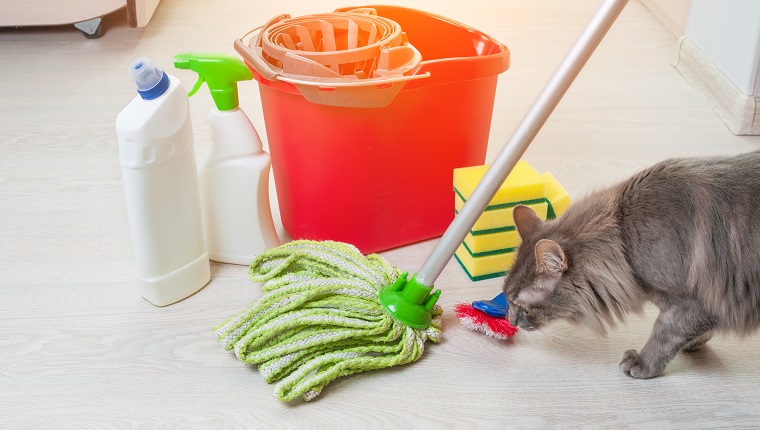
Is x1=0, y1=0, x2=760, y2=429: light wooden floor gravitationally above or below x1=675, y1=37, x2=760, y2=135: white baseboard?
below

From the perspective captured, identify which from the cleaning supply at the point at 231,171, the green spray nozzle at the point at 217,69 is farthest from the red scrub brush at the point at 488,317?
the green spray nozzle at the point at 217,69

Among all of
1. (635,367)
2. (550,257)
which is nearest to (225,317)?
(550,257)

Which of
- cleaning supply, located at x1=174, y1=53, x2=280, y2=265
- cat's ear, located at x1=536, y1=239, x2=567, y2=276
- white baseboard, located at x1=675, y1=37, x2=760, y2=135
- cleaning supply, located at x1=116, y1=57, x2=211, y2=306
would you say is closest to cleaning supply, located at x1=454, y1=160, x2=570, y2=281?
cat's ear, located at x1=536, y1=239, x2=567, y2=276

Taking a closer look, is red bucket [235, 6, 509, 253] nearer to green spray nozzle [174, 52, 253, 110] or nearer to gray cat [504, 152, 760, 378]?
green spray nozzle [174, 52, 253, 110]

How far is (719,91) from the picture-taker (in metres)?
2.03

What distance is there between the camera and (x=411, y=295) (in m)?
1.29

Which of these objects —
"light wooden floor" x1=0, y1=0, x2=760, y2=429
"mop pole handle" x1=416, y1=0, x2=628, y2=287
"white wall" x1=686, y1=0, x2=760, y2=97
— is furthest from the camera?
"white wall" x1=686, y1=0, x2=760, y2=97

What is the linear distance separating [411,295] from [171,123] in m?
0.47

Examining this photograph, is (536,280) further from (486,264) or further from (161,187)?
(161,187)

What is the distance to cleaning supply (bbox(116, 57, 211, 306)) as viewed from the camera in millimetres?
1267

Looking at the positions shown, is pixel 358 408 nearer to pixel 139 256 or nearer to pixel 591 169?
pixel 139 256

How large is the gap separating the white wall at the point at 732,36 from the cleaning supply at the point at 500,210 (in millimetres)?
718

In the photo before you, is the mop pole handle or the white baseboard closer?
the mop pole handle

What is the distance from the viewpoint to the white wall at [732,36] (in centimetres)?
187
